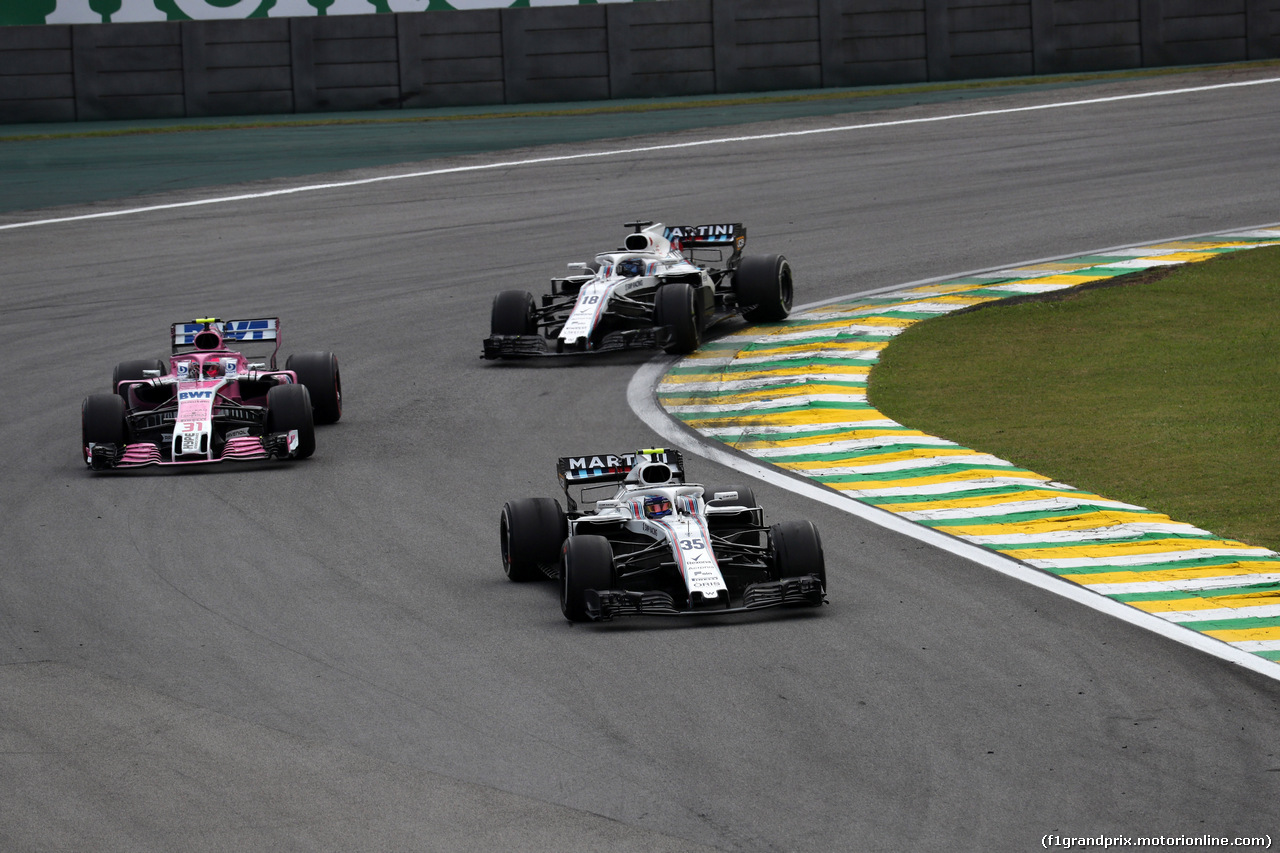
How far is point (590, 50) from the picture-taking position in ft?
134

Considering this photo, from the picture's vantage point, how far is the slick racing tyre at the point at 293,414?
1600 cm

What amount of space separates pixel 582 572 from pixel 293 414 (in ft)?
20.3

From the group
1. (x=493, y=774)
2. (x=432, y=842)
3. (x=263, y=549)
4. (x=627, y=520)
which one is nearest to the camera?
(x=432, y=842)

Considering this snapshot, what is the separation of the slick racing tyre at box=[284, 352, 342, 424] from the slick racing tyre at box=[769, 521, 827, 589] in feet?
26.1

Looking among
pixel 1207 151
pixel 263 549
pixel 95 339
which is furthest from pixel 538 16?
pixel 263 549

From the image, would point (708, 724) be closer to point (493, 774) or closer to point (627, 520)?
point (493, 774)

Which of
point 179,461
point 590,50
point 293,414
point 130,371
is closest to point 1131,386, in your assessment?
point 293,414

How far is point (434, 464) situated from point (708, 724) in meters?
7.50

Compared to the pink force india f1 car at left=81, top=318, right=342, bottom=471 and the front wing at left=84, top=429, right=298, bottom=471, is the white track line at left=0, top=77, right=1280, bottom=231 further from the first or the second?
the front wing at left=84, top=429, right=298, bottom=471

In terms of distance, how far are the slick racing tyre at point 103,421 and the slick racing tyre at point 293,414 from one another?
139 cm

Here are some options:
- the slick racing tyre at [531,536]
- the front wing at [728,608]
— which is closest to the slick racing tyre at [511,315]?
the slick racing tyre at [531,536]

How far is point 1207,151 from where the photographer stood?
31703 mm

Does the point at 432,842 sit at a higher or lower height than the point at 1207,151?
lower

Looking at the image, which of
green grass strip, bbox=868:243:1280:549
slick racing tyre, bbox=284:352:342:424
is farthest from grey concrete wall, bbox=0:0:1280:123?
slick racing tyre, bbox=284:352:342:424
